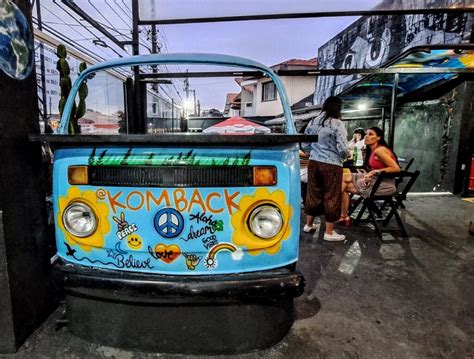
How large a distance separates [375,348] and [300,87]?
25.9m

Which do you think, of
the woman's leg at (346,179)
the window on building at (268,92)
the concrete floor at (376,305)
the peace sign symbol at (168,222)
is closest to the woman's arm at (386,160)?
the woman's leg at (346,179)

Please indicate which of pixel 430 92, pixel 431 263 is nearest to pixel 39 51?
pixel 431 263

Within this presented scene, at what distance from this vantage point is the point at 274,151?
154cm

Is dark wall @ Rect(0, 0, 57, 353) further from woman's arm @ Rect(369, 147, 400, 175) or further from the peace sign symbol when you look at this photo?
woman's arm @ Rect(369, 147, 400, 175)

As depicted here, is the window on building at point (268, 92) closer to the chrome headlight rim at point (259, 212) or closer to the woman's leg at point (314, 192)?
the woman's leg at point (314, 192)

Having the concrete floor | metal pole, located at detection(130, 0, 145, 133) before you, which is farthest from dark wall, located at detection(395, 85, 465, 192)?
metal pole, located at detection(130, 0, 145, 133)

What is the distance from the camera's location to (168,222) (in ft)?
4.98

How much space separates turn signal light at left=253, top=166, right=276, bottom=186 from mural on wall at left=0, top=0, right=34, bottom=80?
5.06 ft

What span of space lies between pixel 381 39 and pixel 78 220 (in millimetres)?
12905

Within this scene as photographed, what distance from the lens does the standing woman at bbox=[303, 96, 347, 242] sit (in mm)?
3625

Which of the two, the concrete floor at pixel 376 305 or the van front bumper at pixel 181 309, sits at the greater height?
the van front bumper at pixel 181 309

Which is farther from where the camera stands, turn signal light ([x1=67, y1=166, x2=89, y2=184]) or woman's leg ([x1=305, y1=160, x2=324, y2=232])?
woman's leg ([x1=305, y1=160, x2=324, y2=232])

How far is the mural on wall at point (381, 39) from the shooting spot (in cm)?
763

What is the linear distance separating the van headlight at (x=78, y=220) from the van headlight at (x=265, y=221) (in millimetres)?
841
